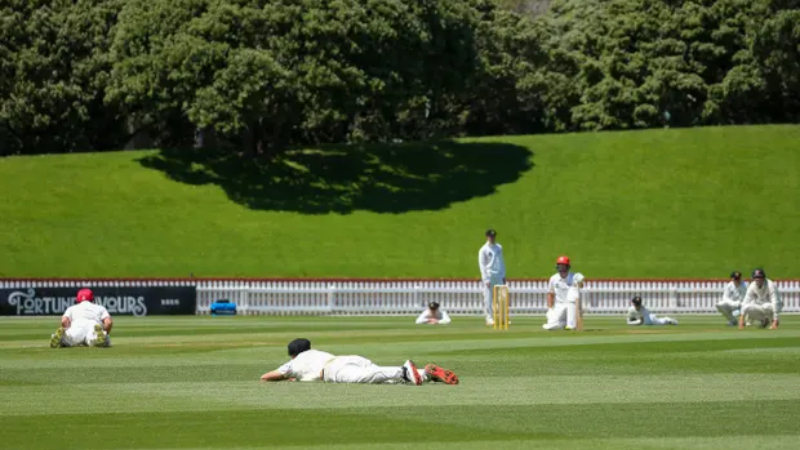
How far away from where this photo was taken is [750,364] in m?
18.7

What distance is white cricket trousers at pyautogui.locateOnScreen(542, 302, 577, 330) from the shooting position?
90.3 ft

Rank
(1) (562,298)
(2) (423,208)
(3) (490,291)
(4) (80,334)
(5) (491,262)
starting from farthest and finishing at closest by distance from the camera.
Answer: (2) (423,208), (3) (490,291), (5) (491,262), (1) (562,298), (4) (80,334)

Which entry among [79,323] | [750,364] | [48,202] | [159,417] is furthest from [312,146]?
[159,417]

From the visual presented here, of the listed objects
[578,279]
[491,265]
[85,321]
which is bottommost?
[85,321]

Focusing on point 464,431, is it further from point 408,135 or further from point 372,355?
point 408,135

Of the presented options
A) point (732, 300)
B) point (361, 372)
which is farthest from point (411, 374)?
point (732, 300)

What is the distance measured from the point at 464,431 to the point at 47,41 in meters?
60.1

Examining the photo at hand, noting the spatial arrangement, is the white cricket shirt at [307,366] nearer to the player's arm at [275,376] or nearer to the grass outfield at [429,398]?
the player's arm at [275,376]

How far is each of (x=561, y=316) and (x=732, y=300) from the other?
4869mm

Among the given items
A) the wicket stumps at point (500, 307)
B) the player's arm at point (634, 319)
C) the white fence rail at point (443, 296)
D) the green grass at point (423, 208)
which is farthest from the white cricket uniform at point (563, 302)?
the green grass at point (423, 208)

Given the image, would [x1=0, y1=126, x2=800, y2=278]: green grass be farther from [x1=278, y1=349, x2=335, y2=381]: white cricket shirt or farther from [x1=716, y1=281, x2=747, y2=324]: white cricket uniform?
[x1=278, y1=349, x2=335, y2=381]: white cricket shirt

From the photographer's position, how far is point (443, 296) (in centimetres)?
4366

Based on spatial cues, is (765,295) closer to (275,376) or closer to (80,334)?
(80,334)

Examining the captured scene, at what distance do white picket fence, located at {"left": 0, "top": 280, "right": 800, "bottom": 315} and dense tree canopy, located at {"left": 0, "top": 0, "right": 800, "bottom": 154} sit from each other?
18.9 m
